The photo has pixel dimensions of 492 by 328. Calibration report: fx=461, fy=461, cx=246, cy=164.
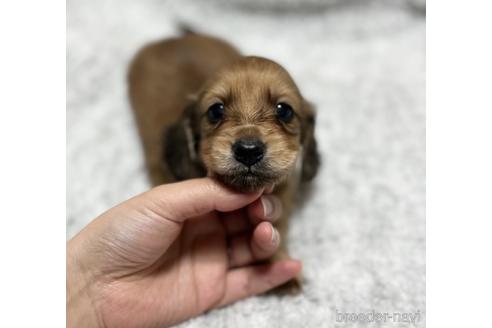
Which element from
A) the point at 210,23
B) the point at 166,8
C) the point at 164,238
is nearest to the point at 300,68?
the point at 210,23

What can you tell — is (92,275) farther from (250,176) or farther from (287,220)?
(287,220)

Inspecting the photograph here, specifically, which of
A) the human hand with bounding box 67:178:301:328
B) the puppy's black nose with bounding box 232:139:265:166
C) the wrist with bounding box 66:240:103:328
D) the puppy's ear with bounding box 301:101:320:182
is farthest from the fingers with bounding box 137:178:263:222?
the puppy's ear with bounding box 301:101:320:182

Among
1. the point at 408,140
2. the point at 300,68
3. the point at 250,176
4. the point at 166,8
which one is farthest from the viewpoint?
the point at 166,8

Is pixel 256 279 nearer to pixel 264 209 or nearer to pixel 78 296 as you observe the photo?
pixel 264 209

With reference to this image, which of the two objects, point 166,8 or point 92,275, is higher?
point 166,8

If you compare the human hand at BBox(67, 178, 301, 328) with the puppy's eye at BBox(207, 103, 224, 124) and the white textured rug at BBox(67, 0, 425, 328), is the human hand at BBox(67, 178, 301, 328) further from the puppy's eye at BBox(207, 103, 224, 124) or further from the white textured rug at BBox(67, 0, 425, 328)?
the puppy's eye at BBox(207, 103, 224, 124)

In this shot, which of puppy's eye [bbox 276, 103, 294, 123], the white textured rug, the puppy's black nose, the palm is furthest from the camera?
the white textured rug

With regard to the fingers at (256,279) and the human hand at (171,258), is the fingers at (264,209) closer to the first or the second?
the human hand at (171,258)
